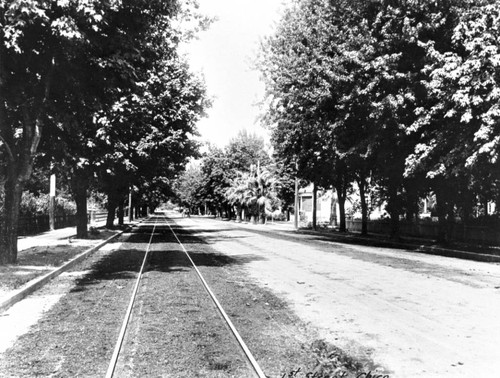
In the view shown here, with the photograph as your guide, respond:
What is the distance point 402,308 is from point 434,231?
24.3m

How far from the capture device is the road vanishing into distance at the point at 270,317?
5.70 metres

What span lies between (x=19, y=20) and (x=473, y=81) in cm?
1402

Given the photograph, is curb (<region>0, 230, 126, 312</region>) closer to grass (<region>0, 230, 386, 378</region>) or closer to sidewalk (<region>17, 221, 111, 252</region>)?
grass (<region>0, 230, 386, 378</region>)

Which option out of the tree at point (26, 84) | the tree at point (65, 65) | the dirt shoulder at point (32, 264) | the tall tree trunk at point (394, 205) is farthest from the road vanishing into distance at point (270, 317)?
the tall tree trunk at point (394, 205)

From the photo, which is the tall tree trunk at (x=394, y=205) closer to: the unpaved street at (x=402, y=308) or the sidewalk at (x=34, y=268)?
the unpaved street at (x=402, y=308)

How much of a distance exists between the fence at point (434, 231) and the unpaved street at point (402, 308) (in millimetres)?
8384

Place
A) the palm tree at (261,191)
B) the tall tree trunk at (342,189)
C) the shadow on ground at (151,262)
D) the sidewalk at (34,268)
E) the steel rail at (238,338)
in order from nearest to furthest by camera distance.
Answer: the steel rail at (238,338) < the sidewalk at (34,268) < the shadow on ground at (151,262) < the tall tree trunk at (342,189) < the palm tree at (261,191)

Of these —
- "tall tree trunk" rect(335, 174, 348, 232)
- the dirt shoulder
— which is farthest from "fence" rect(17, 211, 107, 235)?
"tall tree trunk" rect(335, 174, 348, 232)

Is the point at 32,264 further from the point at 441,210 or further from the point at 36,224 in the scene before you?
the point at 441,210

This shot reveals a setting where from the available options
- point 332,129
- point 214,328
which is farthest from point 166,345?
point 332,129

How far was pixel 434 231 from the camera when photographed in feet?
104

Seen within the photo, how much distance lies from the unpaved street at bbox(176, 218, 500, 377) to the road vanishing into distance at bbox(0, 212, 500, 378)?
0.06ft

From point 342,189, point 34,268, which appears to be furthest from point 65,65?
point 342,189

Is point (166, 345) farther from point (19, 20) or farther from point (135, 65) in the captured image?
point (135, 65)
